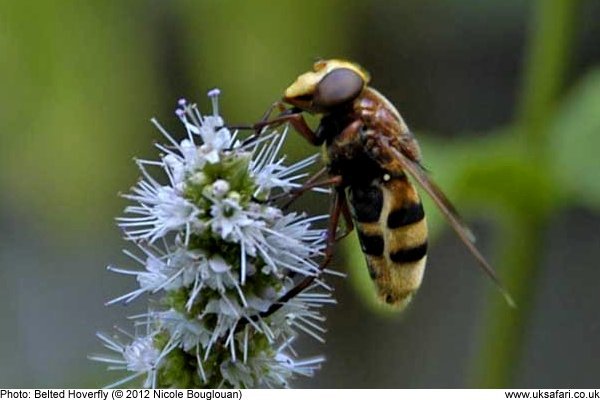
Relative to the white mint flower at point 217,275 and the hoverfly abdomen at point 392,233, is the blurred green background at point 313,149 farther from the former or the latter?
the white mint flower at point 217,275

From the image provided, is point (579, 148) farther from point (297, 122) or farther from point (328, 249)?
point (328, 249)

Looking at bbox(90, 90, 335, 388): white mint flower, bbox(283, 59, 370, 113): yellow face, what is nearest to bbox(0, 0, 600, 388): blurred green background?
bbox(283, 59, 370, 113): yellow face

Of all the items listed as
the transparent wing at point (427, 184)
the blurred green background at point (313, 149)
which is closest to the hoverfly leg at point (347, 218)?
the transparent wing at point (427, 184)

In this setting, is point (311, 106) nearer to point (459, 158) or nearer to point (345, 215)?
point (345, 215)

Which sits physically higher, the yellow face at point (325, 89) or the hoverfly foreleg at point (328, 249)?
the yellow face at point (325, 89)

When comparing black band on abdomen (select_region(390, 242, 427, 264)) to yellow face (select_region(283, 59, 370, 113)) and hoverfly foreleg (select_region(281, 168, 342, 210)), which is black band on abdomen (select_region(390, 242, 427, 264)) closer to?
hoverfly foreleg (select_region(281, 168, 342, 210))

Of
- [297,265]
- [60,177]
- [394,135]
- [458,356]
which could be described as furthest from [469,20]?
[297,265]

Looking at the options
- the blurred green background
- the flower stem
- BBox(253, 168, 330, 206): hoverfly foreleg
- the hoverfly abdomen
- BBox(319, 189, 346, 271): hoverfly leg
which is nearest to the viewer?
BBox(253, 168, 330, 206): hoverfly foreleg
